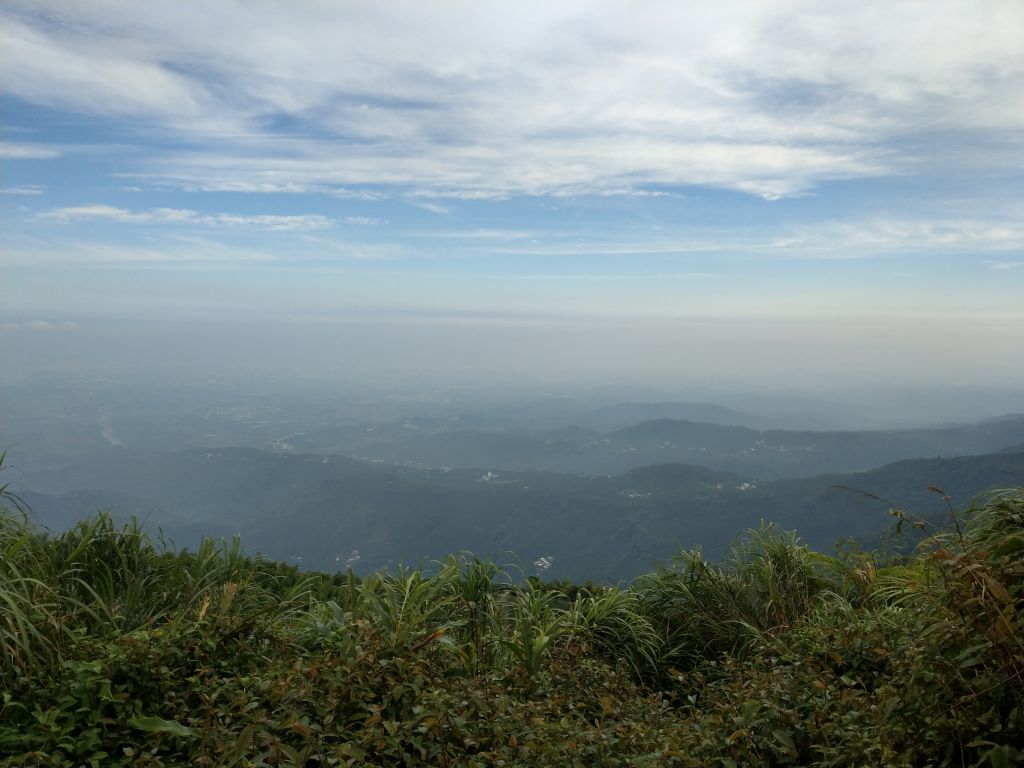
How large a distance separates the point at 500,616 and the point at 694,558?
2.05 m

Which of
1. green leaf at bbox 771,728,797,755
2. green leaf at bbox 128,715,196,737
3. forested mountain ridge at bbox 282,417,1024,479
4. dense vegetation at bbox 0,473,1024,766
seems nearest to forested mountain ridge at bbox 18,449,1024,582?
forested mountain ridge at bbox 282,417,1024,479

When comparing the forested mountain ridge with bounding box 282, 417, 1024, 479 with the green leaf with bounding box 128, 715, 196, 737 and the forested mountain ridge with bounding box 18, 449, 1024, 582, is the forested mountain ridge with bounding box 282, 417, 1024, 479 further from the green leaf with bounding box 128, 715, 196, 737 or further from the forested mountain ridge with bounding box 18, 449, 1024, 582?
the green leaf with bounding box 128, 715, 196, 737

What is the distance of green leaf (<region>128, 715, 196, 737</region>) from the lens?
2.38m

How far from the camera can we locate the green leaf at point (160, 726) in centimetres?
238

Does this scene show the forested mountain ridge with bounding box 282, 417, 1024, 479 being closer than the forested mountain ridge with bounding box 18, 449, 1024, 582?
No

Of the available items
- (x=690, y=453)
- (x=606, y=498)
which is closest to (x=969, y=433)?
(x=690, y=453)

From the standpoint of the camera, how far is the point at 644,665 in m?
4.70

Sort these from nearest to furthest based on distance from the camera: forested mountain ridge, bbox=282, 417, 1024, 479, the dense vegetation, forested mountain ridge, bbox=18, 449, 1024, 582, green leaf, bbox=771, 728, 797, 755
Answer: the dense vegetation, green leaf, bbox=771, 728, 797, 755, forested mountain ridge, bbox=18, 449, 1024, 582, forested mountain ridge, bbox=282, 417, 1024, 479

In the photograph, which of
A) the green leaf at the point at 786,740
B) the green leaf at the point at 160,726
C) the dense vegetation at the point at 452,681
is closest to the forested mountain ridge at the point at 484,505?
A: the dense vegetation at the point at 452,681

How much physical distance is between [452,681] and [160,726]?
1258 mm

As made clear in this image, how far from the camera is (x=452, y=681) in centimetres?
305

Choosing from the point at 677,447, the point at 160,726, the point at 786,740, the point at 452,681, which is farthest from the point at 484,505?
the point at 786,740

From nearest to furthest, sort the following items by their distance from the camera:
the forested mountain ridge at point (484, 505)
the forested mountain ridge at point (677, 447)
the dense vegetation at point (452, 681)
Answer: the dense vegetation at point (452, 681) → the forested mountain ridge at point (484, 505) → the forested mountain ridge at point (677, 447)

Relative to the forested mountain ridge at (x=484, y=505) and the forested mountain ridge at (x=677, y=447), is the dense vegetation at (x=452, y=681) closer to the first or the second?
the forested mountain ridge at (x=484, y=505)
